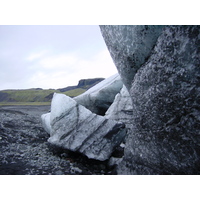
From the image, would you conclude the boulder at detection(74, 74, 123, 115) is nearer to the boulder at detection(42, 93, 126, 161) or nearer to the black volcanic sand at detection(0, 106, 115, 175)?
the boulder at detection(42, 93, 126, 161)

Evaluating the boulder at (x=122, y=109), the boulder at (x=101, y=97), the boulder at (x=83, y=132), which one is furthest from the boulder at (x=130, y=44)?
the boulder at (x=101, y=97)

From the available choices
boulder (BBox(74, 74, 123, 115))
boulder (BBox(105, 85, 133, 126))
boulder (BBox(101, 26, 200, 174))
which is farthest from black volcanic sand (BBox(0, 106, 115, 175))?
boulder (BBox(74, 74, 123, 115))

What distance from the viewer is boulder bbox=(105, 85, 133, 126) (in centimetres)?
646

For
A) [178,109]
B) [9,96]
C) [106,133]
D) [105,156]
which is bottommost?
[105,156]

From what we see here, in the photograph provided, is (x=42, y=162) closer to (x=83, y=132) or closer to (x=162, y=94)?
(x=83, y=132)

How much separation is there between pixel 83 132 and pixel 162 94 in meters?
2.77

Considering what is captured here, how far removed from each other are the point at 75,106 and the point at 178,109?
3.29 metres

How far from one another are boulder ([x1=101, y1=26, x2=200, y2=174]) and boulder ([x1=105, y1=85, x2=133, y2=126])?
2.61 m

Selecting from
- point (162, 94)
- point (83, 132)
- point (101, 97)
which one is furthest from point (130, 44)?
point (101, 97)

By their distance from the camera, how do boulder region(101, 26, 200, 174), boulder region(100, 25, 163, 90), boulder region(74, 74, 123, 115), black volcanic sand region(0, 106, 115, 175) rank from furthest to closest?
1. boulder region(74, 74, 123, 115)
2. black volcanic sand region(0, 106, 115, 175)
3. boulder region(100, 25, 163, 90)
4. boulder region(101, 26, 200, 174)

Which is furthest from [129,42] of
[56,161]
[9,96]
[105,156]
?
[9,96]

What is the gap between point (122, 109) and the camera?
6.64 metres
